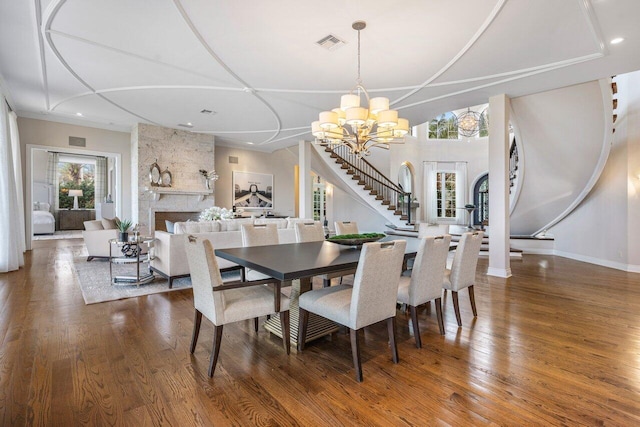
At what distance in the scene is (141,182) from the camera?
24.9 feet

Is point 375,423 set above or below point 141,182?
below

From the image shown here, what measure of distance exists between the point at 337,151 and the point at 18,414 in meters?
9.27

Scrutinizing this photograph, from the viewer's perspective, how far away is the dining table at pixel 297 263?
2.04 m

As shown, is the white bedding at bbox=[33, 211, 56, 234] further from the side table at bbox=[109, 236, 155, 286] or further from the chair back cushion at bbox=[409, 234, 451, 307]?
the chair back cushion at bbox=[409, 234, 451, 307]

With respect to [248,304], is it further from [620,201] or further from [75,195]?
[75,195]

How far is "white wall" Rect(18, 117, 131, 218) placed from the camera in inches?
275

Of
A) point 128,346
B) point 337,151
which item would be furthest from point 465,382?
point 337,151

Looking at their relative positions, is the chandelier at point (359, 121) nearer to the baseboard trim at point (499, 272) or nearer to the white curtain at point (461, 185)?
the baseboard trim at point (499, 272)

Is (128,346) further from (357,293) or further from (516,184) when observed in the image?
(516,184)

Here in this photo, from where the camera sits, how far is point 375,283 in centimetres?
204

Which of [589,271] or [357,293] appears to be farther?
[589,271]

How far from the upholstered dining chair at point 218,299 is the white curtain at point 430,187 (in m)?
9.96

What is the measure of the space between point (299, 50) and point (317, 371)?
3401 mm

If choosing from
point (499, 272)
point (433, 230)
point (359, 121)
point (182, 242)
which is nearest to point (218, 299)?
point (359, 121)
